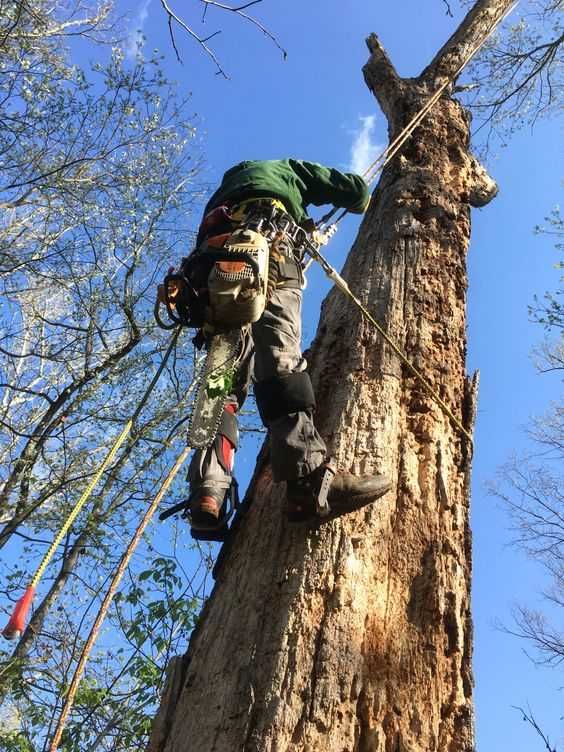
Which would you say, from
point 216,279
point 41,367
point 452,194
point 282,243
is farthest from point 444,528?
point 41,367

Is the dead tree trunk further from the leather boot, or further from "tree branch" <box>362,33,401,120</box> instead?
"tree branch" <box>362,33,401,120</box>

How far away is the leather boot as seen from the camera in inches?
71.9

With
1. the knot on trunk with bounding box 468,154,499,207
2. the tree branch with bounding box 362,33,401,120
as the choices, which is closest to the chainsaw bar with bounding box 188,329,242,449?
the knot on trunk with bounding box 468,154,499,207

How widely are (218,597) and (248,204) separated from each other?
176 cm

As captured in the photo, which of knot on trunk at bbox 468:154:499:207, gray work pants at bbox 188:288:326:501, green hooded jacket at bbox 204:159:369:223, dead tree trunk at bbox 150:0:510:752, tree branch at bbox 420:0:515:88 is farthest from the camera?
tree branch at bbox 420:0:515:88

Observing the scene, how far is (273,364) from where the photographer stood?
7.58 ft

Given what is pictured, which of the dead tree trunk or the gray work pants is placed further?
the gray work pants

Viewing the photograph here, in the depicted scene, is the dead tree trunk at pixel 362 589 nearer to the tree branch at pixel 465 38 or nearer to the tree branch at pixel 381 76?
the tree branch at pixel 381 76

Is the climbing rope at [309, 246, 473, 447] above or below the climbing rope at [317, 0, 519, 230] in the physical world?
below

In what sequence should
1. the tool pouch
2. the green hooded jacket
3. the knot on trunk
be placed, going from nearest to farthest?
the tool pouch → the green hooded jacket → the knot on trunk

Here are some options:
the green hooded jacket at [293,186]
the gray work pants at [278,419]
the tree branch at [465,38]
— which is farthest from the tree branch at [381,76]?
the gray work pants at [278,419]

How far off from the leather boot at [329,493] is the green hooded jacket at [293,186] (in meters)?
1.48

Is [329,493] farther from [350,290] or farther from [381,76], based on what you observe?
[381,76]

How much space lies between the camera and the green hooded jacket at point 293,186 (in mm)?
2896
